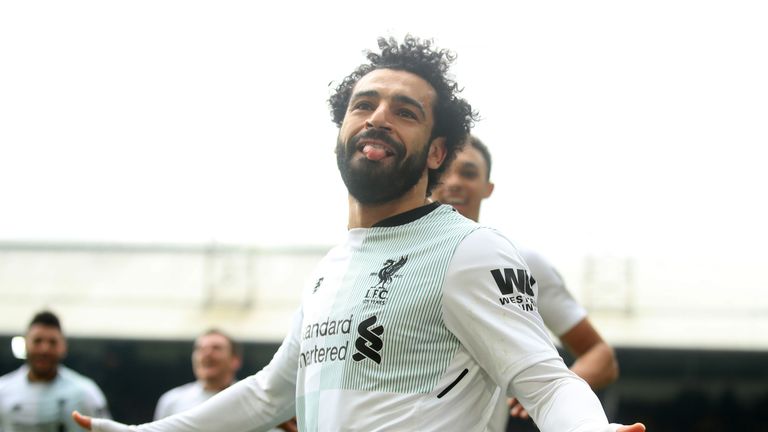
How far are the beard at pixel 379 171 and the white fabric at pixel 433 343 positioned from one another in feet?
0.37

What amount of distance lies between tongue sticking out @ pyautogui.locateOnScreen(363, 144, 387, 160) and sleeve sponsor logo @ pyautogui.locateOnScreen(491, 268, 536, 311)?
479mm

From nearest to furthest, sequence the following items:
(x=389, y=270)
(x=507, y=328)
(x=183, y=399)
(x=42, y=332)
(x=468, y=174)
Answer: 1. (x=507, y=328)
2. (x=389, y=270)
3. (x=468, y=174)
4. (x=42, y=332)
5. (x=183, y=399)

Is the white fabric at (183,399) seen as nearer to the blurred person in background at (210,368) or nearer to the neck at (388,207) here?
the blurred person in background at (210,368)

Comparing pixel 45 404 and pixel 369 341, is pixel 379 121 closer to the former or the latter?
pixel 369 341

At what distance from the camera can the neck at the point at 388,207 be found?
3273 mm

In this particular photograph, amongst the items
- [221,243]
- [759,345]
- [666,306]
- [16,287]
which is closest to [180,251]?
[221,243]

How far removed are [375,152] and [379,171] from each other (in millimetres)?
52

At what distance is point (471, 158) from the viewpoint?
5023 mm

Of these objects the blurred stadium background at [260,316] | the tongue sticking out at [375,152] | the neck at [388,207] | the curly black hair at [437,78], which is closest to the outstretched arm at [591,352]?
the curly black hair at [437,78]

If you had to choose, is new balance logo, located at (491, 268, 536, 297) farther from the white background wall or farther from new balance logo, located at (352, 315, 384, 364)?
the white background wall

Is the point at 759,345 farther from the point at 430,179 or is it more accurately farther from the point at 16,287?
the point at 430,179

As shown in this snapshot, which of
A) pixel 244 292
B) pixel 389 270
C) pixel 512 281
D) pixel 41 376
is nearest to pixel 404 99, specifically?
pixel 389 270

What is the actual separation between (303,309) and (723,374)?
1596 cm

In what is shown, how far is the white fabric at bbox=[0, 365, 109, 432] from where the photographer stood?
8.73 m
